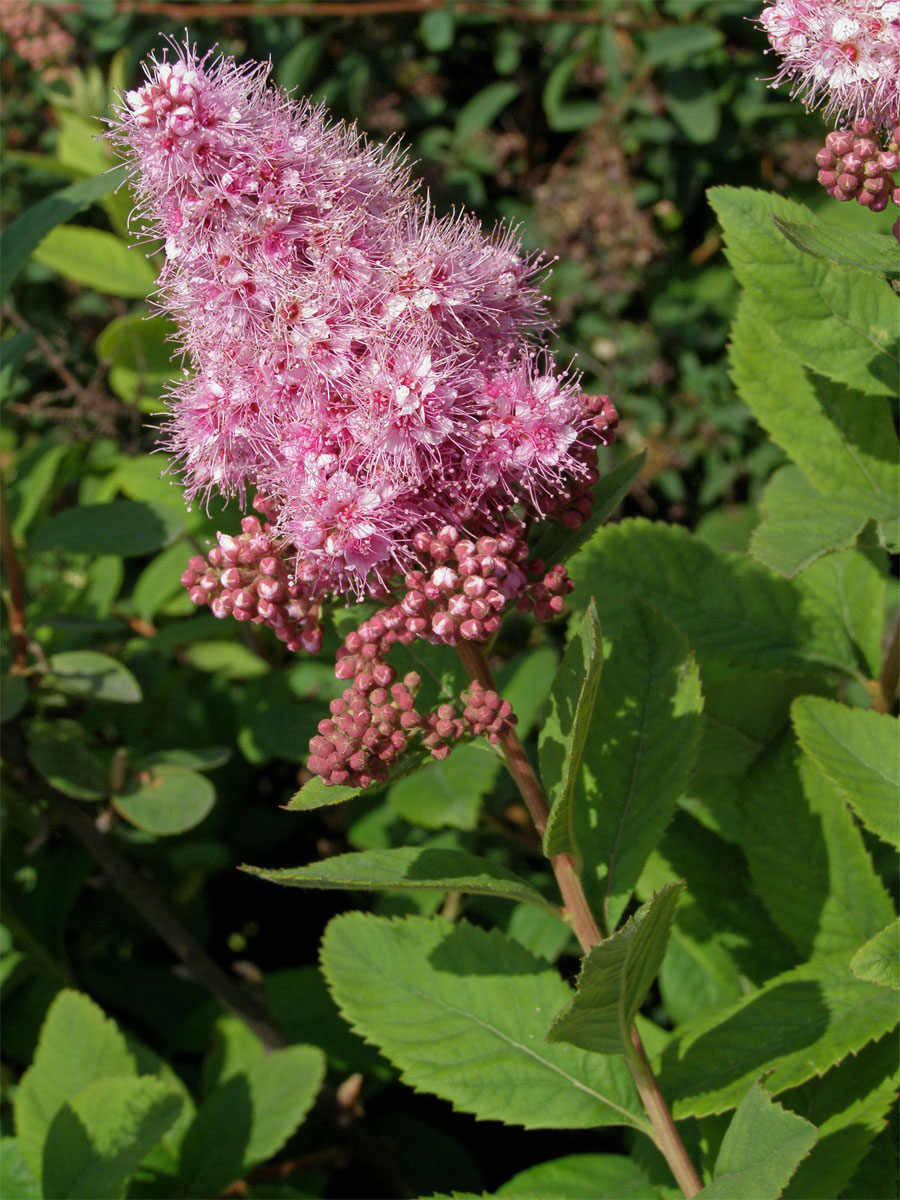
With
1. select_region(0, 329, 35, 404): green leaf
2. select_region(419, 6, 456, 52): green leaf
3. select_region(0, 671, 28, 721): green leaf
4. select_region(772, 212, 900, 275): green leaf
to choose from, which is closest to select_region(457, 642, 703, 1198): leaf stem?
select_region(772, 212, 900, 275): green leaf

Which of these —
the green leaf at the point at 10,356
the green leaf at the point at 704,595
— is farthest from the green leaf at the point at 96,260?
the green leaf at the point at 704,595

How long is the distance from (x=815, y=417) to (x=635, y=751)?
63 cm

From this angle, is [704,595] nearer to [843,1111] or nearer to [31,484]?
[843,1111]

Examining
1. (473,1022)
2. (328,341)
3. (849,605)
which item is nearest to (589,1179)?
(473,1022)

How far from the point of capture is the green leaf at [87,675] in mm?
1999

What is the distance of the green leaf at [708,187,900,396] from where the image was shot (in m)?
1.47

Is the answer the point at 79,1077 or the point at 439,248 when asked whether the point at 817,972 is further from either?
the point at 79,1077

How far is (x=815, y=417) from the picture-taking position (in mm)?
1699

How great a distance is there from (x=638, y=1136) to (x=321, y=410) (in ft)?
4.03

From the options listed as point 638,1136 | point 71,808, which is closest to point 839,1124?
point 638,1136

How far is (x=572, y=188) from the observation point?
369 cm

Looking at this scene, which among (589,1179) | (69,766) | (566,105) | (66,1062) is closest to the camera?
(589,1179)

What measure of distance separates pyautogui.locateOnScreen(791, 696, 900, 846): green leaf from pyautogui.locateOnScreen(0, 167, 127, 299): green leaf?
1.37 m

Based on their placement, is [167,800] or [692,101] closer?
[167,800]
